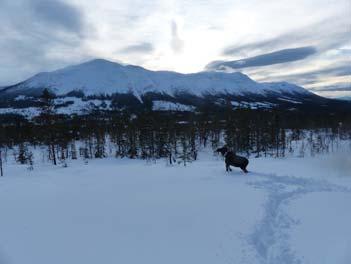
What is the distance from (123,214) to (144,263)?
2.52m

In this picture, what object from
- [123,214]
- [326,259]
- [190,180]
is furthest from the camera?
[190,180]

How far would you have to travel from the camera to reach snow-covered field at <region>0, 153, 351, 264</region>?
6.29 meters

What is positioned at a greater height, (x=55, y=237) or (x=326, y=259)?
(x=55, y=237)

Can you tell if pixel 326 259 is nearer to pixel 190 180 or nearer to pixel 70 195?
pixel 190 180

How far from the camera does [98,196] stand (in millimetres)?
10000

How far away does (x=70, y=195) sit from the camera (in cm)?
1029

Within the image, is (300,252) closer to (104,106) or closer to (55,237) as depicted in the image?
(55,237)

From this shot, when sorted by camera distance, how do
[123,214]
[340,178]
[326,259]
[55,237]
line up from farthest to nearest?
1. [340,178]
2. [123,214]
3. [55,237]
4. [326,259]

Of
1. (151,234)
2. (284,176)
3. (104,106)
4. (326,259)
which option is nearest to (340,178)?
(284,176)

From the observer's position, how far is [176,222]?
7762mm

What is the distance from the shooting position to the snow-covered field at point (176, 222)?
6.29m

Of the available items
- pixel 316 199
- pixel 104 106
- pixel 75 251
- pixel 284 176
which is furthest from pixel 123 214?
pixel 104 106

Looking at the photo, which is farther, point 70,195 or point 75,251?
point 70,195

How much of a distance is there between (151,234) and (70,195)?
4.51 m
